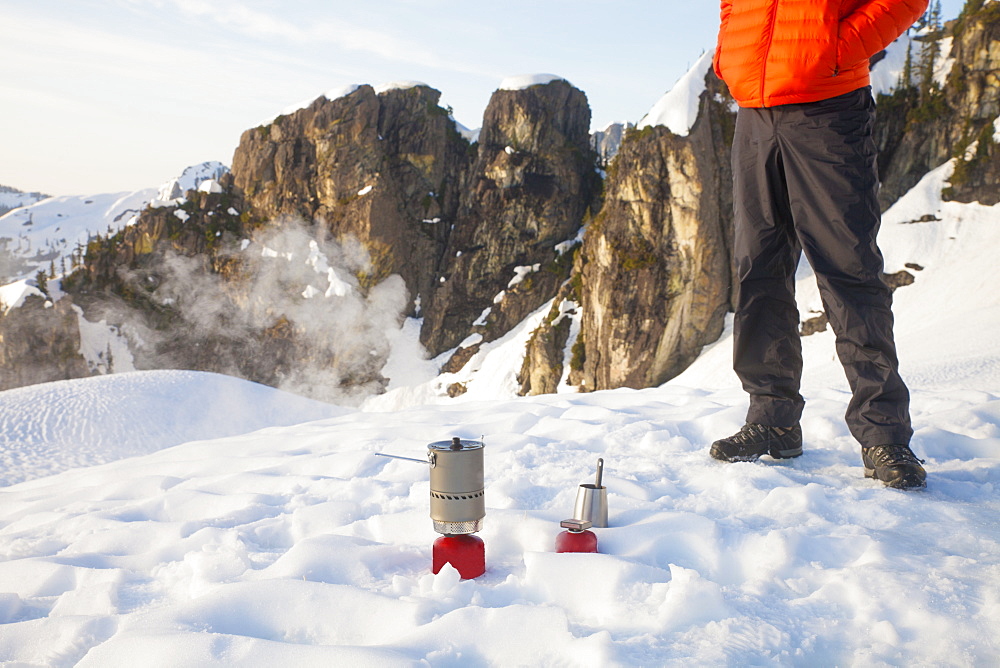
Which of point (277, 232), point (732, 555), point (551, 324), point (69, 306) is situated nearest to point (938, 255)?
point (551, 324)

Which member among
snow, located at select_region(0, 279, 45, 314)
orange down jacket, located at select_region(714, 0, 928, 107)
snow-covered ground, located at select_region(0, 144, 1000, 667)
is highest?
orange down jacket, located at select_region(714, 0, 928, 107)

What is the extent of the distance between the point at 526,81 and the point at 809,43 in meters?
23.6

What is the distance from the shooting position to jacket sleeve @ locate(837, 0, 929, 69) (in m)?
1.90

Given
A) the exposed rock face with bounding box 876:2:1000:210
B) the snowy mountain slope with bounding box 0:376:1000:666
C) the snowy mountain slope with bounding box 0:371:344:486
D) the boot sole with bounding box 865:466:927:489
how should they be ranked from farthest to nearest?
the exposed rock face with bounding box 876:2:1000:210
the snowy mountain slope with bounding box 0:371:344:486
the boot sole with bounding box 865:466:927:489
the snowy mountain slope with bounding box 0:376:1000:666

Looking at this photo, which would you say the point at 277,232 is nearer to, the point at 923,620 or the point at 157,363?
the point at 157,363

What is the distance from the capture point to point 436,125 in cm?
2566

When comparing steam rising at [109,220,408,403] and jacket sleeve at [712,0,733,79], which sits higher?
jacket sleeve at [712,0,733,79]

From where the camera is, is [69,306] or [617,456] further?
[69,306]

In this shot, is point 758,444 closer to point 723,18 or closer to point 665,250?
point 723,18

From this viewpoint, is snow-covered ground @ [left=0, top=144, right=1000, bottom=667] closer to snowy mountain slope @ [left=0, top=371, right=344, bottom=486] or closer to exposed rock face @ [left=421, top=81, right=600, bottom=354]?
snowy mountain slope @ [left=0, top=371, right=344, bottom=486]

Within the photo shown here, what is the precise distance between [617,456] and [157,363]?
27.5 metres

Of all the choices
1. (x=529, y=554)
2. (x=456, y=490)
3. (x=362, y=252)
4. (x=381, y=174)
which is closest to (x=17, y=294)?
(x=362, y=252)

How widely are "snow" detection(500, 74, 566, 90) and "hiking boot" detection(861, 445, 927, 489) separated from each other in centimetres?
2368

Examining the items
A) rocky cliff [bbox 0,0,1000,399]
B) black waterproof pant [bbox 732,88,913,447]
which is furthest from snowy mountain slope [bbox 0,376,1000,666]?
rocky cliff [bbox 0,0,1000,399]
